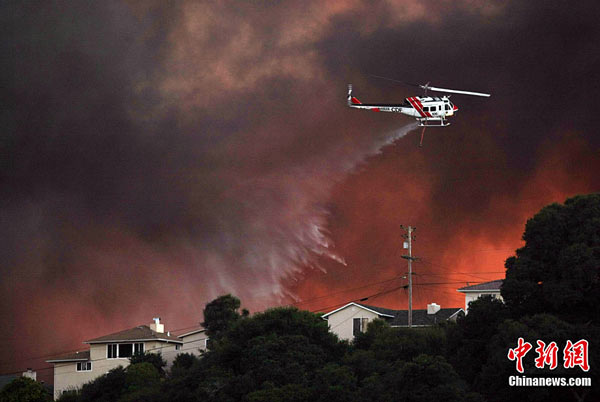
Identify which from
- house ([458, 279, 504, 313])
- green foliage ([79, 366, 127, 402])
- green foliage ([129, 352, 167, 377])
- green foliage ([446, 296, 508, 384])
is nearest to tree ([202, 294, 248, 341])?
green foliage ([129, 352, 167, 377])

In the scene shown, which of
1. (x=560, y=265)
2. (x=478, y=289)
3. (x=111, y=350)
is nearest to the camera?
(x=560, y=265)

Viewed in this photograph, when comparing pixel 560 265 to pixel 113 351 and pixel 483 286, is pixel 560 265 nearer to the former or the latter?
pixel 483 286

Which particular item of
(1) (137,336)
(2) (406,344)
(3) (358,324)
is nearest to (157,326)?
(1) (137,336)

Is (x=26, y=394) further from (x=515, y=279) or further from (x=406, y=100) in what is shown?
(x=515, y=279)

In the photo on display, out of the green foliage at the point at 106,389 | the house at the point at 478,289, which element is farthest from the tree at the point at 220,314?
the house at the point at 478,289

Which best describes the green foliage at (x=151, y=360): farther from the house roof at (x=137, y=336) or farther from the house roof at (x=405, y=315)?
the house roof at (x=405, y=315)

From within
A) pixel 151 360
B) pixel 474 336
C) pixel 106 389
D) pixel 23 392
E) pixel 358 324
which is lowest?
pixel 23 392

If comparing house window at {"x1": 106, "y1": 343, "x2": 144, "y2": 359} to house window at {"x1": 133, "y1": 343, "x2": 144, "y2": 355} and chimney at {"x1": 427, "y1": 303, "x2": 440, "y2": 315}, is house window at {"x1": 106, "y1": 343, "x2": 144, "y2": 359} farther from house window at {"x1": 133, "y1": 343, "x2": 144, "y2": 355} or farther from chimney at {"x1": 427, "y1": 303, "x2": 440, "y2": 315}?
chimney at {"x1": 427, "y1": 303, "x2": 440, "y2": 315}
